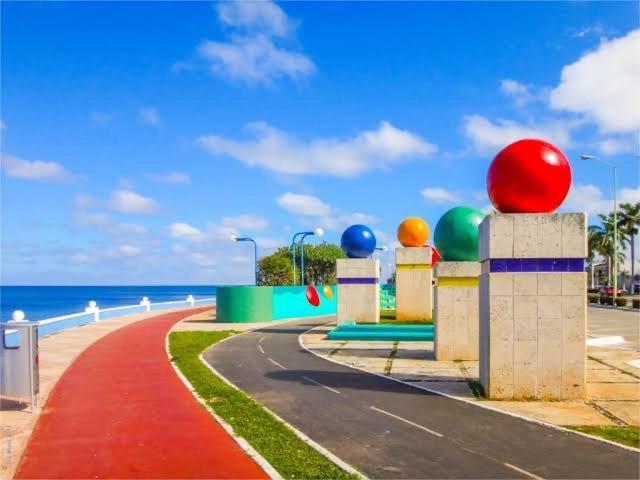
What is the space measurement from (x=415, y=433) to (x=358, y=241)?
21962 mm

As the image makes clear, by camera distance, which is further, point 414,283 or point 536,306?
point 414,283

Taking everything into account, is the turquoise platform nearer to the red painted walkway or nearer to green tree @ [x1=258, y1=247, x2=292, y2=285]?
the red painted walkway

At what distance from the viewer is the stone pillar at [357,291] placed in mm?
32281

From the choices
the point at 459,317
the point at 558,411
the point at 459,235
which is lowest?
the point at 558,411

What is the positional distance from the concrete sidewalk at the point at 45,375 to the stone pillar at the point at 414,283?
16629 mm

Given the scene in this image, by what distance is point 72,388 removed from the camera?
15.7 metres

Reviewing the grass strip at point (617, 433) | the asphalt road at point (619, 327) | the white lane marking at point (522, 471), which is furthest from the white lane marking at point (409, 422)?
the asphalt road at point (619, 327)

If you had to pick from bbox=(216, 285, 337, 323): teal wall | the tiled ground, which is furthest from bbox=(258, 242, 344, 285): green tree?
the tiled ground

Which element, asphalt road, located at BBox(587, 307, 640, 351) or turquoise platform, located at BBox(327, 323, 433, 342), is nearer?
asphalt road, located at BBox(587, 307, 640, 351)

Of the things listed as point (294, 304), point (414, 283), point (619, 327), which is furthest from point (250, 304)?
point (619, 327)

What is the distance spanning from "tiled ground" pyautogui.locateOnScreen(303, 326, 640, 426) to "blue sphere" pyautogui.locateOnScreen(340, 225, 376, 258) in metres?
7.01

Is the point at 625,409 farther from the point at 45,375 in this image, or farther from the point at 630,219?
the point at 630,219

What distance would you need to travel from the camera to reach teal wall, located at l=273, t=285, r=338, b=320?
3994 cm

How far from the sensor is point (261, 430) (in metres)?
11.2
